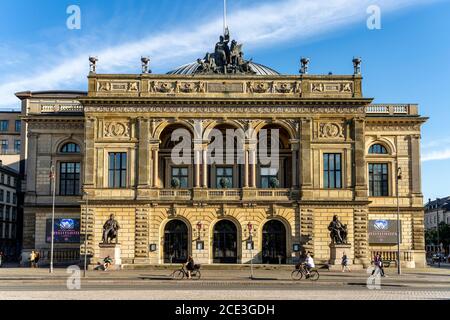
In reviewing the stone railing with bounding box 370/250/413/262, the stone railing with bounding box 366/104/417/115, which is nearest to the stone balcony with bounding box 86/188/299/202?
the stone railing with bounding box 370/250/413/262

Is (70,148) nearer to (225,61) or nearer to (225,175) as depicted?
(225,175)

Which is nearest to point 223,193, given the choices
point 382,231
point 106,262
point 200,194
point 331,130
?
point 200,194

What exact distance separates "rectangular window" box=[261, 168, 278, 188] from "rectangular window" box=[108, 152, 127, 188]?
13.4 m

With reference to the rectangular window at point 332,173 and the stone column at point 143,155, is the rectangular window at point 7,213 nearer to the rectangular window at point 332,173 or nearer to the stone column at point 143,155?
the stone column at point 143,155

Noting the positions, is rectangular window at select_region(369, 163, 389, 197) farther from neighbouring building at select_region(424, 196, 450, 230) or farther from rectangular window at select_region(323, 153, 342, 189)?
neighbouring building at select_region(424, 196, 450, 230)

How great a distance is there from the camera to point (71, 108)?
194 feet

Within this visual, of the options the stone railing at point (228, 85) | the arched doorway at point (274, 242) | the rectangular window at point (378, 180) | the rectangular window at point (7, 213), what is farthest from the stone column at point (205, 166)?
the rectangular window at point (7, 213)

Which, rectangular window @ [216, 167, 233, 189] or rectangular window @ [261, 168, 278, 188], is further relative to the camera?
rectangular window @ [216, 167, 233, 189]

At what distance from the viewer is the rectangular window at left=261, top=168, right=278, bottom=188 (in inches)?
2141

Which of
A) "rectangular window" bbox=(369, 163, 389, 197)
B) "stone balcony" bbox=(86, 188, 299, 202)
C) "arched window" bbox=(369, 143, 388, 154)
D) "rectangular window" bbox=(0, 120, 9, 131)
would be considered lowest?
"stone balcony" bbox=(86, 188, 299, 202)

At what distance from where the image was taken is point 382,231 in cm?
5612

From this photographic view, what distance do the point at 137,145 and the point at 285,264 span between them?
57.0 ft

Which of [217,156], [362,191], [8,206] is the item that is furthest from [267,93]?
[8,206]

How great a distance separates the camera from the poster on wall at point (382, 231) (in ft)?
183
